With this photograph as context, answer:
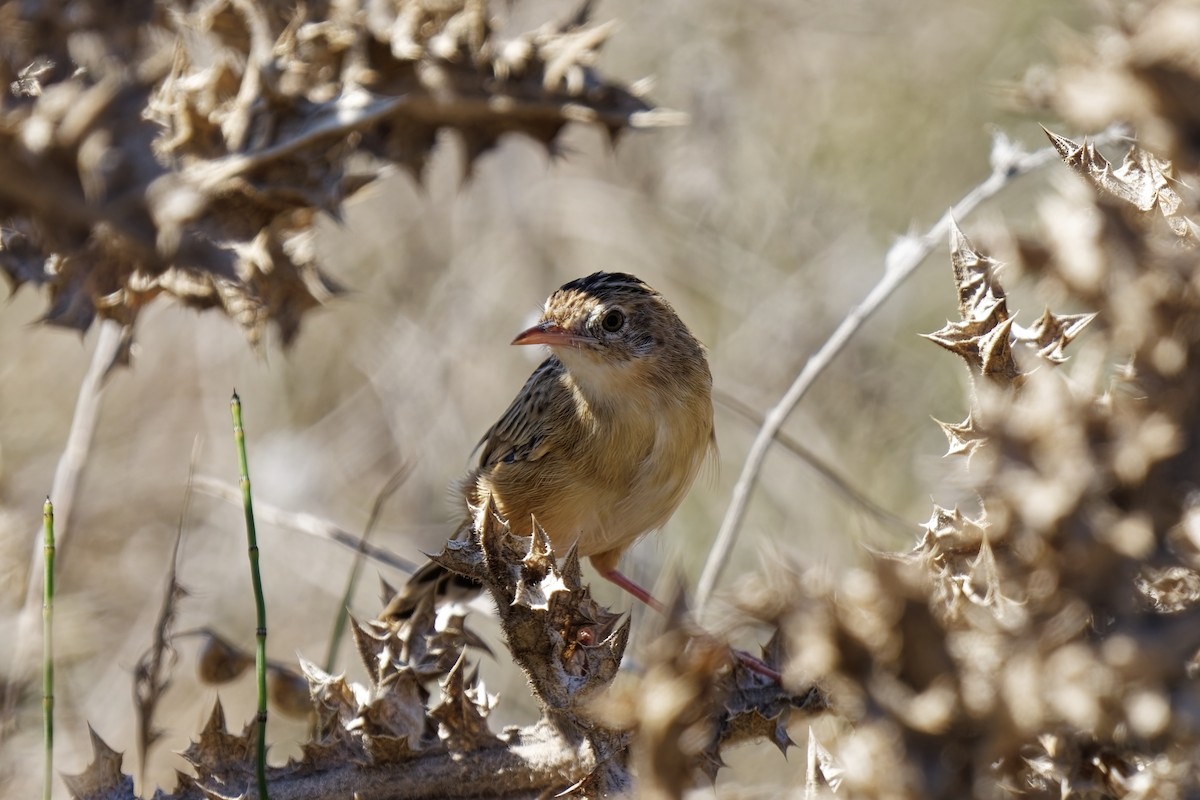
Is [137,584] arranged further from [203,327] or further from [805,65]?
[805,65]

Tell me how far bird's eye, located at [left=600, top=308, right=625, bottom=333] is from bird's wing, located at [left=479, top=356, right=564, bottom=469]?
12.8 inches

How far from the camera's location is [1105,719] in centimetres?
176

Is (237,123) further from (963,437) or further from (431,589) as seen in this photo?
(963,437)

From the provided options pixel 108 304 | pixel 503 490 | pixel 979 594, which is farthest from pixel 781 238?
pixel 979 594

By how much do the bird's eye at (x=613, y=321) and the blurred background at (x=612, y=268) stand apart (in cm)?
237

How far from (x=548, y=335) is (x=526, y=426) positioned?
1.46ft

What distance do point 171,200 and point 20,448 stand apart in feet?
17.0

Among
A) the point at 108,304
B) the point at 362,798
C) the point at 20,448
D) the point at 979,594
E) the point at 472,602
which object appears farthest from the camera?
the point at 20,448

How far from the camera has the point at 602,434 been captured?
479 cm

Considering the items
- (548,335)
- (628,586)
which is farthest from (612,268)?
(628,586)

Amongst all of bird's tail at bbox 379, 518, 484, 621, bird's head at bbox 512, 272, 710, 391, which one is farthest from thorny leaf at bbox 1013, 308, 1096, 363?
bird's tail at bbox 379, 518, 484, 621

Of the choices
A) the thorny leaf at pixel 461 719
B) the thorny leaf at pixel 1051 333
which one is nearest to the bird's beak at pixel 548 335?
the thorny leaf at pixel 461 719

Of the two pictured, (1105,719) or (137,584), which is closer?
(1105,719)

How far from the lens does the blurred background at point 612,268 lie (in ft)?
24.5
